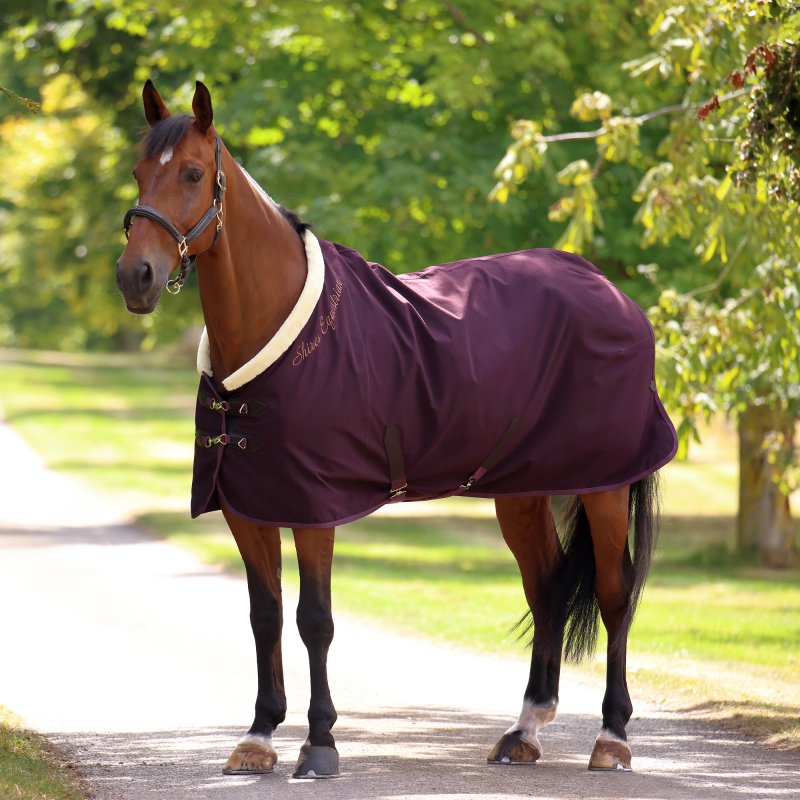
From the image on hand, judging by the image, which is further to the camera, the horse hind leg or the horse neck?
the horse hind leg

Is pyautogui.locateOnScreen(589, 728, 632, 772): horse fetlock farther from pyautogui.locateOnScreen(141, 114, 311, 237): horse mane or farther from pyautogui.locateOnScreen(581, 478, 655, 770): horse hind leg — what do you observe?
pyautogui.locateOnScreen(141, 114, 311, 237): horse mane

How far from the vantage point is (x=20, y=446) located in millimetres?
24906

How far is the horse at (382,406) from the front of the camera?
5449 mm

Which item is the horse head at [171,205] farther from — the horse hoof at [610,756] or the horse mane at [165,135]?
the horse hoof at [610,756]

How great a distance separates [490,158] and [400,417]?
9.44 m

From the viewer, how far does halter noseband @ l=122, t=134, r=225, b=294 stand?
5.12 m

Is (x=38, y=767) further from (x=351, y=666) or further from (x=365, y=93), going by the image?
(x=365, y=93)

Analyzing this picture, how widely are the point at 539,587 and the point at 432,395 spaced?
132 cm

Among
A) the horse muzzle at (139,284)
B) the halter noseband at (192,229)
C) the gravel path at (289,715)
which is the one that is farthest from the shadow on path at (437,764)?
the halter noseband at (192,229)

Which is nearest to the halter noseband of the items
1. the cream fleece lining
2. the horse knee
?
the cream fleece lining

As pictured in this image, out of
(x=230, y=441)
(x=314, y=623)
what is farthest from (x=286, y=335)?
(x=314, y=623)

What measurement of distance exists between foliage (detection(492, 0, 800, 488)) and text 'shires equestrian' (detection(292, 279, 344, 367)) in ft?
7.02

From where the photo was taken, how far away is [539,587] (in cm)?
664

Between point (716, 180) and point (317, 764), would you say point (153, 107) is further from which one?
point (716, 180)
